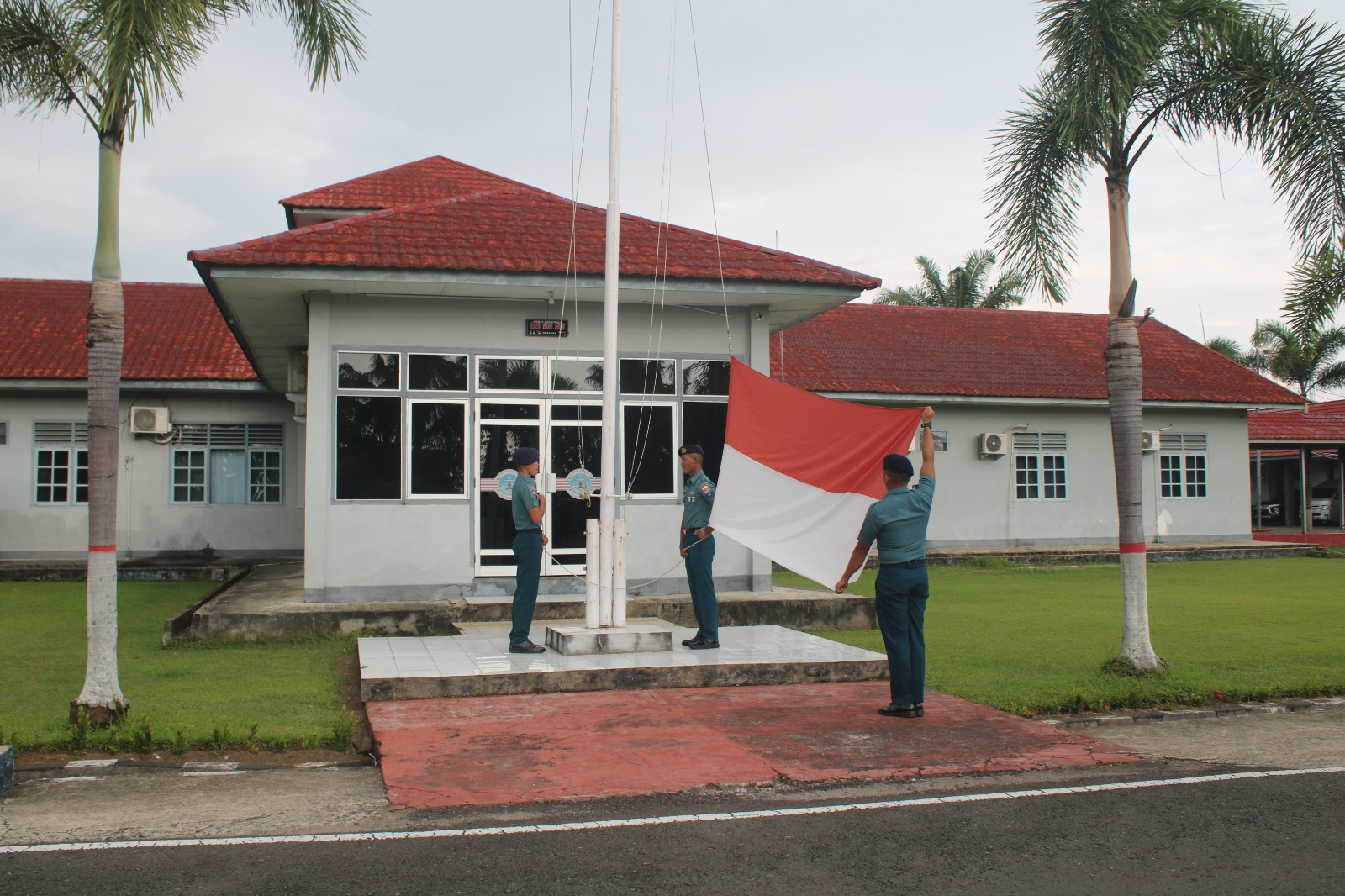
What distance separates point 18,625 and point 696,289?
8.42 metres

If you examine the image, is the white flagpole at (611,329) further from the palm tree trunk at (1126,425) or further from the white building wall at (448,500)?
the palm tree trunk at (1126,425)

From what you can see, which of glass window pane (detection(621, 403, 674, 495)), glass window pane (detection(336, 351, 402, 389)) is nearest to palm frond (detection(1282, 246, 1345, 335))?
glass window pane (detection(621, 403, 674, 495))

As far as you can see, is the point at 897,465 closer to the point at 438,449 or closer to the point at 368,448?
the point at 438,449

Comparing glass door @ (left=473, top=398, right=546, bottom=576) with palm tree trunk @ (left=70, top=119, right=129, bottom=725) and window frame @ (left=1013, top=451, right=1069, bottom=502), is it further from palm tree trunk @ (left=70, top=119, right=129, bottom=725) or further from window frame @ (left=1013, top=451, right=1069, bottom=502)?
window frame @ (left=1013, top=451, right=1069, bottom=502)

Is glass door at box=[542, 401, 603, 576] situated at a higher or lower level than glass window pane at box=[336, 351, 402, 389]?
lower

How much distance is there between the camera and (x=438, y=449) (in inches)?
484

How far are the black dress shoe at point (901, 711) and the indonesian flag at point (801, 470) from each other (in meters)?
1.24

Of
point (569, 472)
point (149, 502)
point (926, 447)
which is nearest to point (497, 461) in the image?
point (569, 472)

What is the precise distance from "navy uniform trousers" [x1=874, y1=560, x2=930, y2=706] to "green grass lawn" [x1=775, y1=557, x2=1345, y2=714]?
866mm

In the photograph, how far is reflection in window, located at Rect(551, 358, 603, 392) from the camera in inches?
497

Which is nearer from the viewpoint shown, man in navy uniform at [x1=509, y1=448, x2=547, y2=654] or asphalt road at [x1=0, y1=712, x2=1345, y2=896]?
asphalt road at [x1=0, y1=712, x2=1345, y2=896]

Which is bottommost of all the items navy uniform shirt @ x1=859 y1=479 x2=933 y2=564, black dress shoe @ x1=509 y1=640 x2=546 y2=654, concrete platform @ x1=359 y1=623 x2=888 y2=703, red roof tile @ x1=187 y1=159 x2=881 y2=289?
concrete platform @ x1=359 y1=623 x2=888 y2=703

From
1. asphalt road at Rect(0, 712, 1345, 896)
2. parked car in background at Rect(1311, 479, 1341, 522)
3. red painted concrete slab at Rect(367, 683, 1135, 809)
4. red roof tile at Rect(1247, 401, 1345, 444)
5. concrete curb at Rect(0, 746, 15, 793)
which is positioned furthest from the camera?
parked car in background at Rect(1311, 479, 1341, 522)

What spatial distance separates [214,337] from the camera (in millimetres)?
21109
